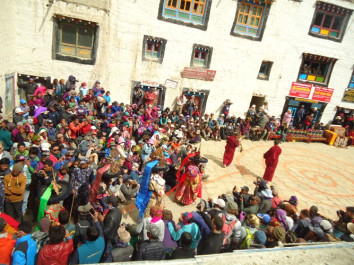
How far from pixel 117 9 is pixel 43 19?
3.50 m

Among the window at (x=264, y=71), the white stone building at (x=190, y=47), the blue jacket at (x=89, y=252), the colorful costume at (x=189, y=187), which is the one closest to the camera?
the blue jacket at (x=89, y=252)

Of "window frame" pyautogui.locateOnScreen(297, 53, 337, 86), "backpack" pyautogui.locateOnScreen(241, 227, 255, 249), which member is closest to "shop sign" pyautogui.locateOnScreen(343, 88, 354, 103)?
"window frame" pyautogui.locateOnScreen(297, 53, 337, 86)

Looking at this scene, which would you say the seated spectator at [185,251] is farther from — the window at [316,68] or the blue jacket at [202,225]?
the window at [316,68]

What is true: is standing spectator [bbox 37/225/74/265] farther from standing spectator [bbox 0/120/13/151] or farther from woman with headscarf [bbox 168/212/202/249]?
standing spectator [bbox 0/120/13/151]

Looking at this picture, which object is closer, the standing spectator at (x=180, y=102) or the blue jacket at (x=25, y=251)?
the blue jacket at (x=25, y=251)

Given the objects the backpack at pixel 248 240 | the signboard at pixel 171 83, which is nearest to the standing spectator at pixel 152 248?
the backpack at pixel 248 240

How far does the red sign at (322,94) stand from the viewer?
1786 centimetres

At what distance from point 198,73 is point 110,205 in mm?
11397

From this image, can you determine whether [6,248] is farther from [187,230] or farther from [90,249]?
[187,230]

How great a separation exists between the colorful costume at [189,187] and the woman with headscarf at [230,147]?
321cm

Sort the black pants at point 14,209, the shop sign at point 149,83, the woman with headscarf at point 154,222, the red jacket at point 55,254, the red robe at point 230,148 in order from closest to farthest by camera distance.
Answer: the red jacket at point 55,254 < the woman with headscarf at point 154,222 < the black pants at point 14,209 < the red robe at point 230,148 < the shop sign at point 149,83

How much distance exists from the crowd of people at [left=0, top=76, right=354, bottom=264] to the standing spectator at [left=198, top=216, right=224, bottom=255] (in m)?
0.02

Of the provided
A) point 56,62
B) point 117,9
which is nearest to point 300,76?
point 117,9

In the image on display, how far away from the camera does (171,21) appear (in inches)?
535
